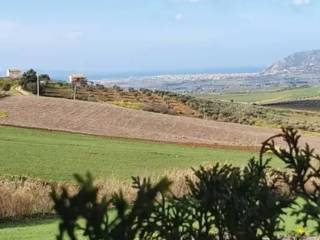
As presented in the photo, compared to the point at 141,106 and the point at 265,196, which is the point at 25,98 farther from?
the point at 265,196

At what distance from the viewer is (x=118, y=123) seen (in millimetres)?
39500

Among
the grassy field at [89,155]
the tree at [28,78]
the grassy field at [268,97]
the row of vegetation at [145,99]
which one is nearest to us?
the grassy field at [89,155]

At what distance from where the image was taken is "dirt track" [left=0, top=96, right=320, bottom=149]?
36.3 m

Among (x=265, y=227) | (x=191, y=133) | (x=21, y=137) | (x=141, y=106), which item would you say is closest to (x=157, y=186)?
(x=265, y=227)

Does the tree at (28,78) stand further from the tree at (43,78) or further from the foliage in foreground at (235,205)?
the foliage in foreground at (235,205)

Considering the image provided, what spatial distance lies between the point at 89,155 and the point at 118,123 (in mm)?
13583

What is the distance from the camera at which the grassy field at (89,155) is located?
859 inches

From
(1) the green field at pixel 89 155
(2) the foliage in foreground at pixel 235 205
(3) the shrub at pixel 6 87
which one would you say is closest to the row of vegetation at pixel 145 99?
(3) the shrub at pixel 6 87

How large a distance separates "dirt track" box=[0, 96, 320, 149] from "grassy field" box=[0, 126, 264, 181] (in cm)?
291

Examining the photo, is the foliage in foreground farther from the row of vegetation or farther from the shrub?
the shrub

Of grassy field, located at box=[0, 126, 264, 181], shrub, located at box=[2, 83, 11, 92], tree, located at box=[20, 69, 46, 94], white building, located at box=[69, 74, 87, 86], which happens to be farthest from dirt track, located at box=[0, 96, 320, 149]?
white building, located at box=[69, 74, 87, 86]

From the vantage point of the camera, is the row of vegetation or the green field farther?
the row of vegetation

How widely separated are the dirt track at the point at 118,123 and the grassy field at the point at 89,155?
2.91 meters

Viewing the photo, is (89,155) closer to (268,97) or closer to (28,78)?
(28,78)
